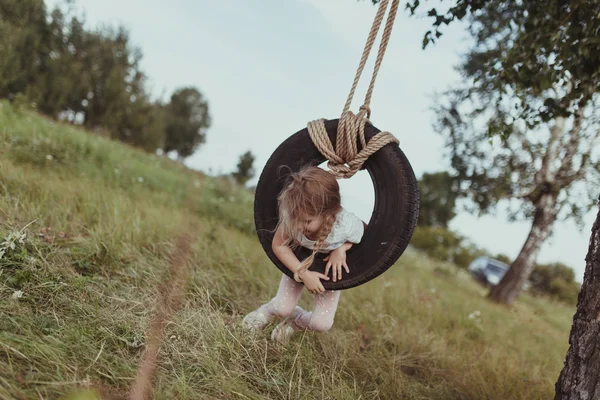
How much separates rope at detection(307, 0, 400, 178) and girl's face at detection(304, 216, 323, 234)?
28cm

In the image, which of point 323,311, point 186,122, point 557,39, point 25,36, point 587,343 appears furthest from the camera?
point 186,122

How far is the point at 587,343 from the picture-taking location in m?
1.97

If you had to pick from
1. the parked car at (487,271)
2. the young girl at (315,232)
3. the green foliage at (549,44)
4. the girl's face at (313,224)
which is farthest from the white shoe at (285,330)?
the parked car at (487,271)

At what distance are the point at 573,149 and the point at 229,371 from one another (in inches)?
308

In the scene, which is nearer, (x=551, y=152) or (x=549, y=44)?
(x=549, y=44)

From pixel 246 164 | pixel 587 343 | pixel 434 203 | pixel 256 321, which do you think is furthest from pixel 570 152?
pixel 246 164

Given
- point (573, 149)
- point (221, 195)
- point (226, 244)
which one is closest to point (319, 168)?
point (226, 244)

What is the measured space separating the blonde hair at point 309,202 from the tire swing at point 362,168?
121mm

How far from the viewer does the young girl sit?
7.02ft

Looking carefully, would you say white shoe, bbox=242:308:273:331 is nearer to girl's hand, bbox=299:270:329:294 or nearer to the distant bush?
girl's hand, bbox=299:270:329:294

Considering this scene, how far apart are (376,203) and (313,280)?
1.72 feet

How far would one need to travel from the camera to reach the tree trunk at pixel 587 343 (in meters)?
1.92

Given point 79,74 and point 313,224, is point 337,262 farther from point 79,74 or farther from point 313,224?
point 79,74

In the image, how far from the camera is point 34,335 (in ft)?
5.74
